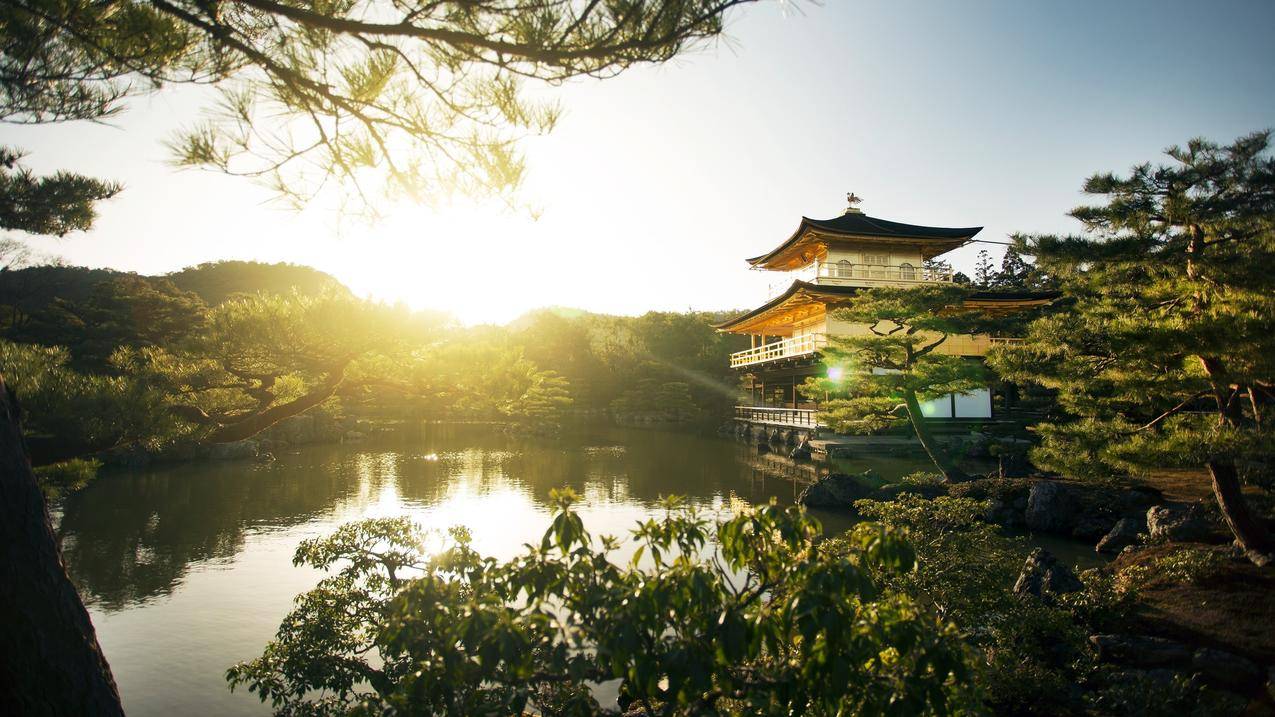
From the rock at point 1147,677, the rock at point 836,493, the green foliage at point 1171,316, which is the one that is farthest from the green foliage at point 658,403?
the rock at point 1147,677

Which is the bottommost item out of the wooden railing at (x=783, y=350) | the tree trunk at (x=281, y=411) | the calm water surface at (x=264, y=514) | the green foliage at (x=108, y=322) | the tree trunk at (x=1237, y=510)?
the calm water surface at (x=264, y=514)

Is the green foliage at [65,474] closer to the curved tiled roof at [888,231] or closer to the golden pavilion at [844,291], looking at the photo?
the golden pavilion at [844,291]

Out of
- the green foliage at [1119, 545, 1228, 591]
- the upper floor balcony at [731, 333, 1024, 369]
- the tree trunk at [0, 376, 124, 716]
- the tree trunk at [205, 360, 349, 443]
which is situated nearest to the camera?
the tree trunk at [0, 376, 124, 716]

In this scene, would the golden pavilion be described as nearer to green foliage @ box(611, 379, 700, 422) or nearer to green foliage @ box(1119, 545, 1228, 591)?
green foliage @ box(611, 379, 700, 422)

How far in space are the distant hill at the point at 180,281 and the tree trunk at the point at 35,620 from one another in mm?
12229

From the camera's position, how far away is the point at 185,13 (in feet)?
8.72

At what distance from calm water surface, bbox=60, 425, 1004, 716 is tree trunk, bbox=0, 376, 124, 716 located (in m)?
1.84

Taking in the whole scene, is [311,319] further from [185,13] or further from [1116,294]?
[1116,294]

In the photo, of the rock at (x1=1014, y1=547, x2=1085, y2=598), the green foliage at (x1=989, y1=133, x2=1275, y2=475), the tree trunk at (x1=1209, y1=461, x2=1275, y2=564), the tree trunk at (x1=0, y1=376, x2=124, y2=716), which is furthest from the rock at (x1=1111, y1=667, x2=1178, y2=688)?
the tree trunk at (x1=0, y1=376, x2=124, y2=716)

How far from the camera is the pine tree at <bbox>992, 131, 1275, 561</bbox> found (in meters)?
5.03

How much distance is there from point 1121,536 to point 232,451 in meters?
18.9

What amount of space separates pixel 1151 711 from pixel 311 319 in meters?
5.15

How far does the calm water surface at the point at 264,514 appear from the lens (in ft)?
17.8

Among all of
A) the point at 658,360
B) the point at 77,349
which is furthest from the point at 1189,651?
the point at 658,360
